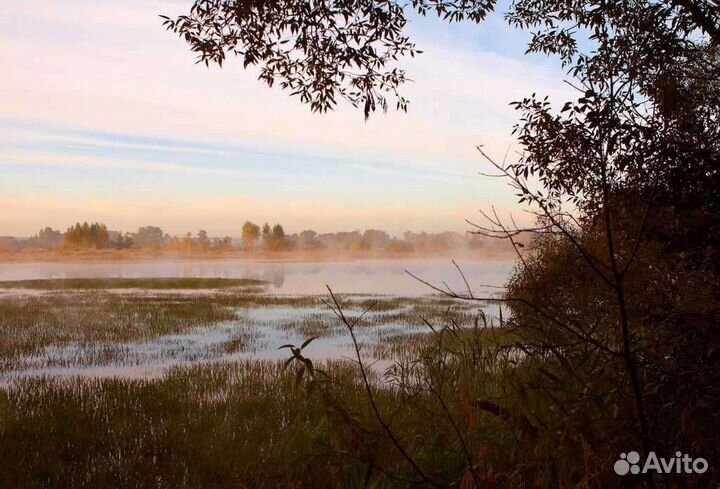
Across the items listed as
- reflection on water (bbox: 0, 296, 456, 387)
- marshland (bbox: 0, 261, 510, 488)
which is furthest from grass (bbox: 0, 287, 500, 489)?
reflection on water (bbox: 0, 296, 456, 387)

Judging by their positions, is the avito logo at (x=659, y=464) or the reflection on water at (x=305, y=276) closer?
the avito logo at (x=659, y=464)

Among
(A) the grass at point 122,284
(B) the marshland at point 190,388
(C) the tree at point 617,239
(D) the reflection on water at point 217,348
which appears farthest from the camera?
(A) the grass at point 122,284

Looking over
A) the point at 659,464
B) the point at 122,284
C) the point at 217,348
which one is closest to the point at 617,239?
the point at 659,464

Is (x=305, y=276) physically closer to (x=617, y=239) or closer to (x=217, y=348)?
(x=217, y=348)

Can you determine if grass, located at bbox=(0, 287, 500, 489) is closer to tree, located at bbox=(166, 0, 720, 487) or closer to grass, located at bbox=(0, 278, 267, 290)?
tree, located at bbox=(166, 0, 720, 487)

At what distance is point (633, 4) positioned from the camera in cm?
687

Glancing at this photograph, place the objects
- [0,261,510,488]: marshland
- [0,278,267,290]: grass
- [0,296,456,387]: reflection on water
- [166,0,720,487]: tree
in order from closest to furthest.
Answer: [166,0,720,487]: tree → [0,261,510,488]: marshland → [0,296,456,387]: reflection on water → [0,278,267,290]: grass

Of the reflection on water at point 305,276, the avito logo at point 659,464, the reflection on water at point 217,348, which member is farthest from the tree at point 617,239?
the reflection on water at point 305,276

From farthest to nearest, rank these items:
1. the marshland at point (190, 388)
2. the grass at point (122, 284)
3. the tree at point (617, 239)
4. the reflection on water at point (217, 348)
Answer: the grass at point (122, 284)
the reflection on water at point (217, 348)
the marshland at point (190, 388)
the tree at point (617, 239)

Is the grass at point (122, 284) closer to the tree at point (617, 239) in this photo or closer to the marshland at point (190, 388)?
the marshland at point (190, 388)

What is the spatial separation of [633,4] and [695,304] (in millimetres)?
3718

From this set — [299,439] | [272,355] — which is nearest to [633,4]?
[299,439]

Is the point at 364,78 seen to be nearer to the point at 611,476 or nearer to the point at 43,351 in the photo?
the point at 611,476

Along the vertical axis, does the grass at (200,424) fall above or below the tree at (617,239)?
below
